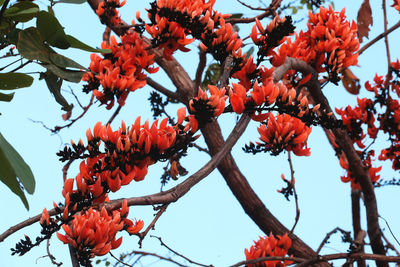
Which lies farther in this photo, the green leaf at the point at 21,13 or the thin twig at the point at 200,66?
the thin twig at the point at 200,66

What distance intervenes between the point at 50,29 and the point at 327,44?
1.15 m

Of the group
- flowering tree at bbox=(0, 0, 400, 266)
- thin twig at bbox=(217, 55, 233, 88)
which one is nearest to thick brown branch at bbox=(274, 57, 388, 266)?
flowering tree at bbox=(0, 0, 400, 266)

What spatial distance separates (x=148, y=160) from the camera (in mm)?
1062

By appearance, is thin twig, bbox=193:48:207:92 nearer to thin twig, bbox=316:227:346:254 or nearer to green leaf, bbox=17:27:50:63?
thin twig, bbox=316:227:346:254

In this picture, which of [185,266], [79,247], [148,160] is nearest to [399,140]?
[185,266]

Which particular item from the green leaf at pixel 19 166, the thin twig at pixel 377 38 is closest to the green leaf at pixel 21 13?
the green leaf at pixel 19 166

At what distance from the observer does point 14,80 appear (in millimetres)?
938

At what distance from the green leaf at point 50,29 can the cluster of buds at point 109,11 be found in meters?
1.07

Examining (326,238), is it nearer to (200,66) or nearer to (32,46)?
(200,66)

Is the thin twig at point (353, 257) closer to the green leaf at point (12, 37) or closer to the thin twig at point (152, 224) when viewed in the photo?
the thin twig at point (152, 224)

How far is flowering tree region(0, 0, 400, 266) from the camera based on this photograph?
3.20 ft

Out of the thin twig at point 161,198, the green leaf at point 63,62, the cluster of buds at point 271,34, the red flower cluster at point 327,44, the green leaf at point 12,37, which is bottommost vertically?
the thin twig at point 161,198

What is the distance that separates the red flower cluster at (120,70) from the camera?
170 cm

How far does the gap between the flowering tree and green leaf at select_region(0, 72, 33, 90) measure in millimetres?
11
